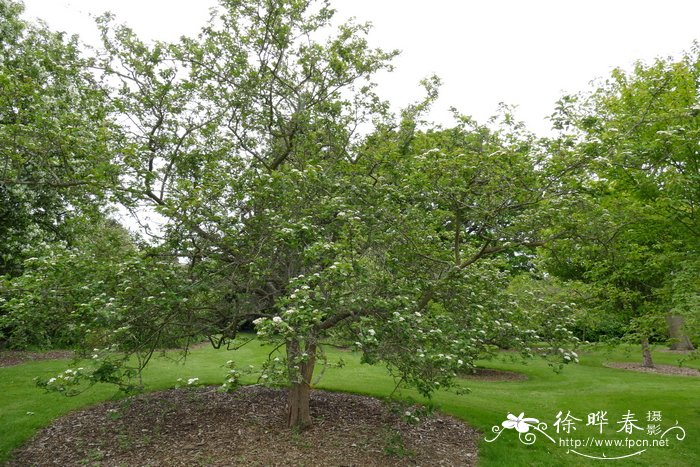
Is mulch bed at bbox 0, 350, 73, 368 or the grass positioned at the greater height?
the grass

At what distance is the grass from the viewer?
34.1 ft

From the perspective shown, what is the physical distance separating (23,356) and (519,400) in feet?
76.8

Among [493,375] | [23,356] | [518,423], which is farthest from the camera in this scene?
[23,356]

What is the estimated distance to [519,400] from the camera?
15234mm

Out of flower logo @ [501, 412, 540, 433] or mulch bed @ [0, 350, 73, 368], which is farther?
mulch bed @ [0, 350, 73, 368]

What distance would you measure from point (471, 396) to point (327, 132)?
1077 cm

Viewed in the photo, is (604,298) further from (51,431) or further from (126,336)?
(51,431)

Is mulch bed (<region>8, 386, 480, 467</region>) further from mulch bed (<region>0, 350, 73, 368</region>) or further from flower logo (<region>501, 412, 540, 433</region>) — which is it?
mulch bed (<region>0, 350, 73, 368</region>)

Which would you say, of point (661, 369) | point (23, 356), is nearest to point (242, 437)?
point (23, 356)

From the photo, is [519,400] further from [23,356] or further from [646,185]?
[23,356]

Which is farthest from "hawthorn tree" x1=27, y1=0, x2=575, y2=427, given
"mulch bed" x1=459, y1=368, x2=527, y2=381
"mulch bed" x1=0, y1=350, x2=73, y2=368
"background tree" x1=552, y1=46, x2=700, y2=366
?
"mulch bed" x1=0, y1=350, x2=73, y2=368

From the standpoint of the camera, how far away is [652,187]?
12.5m

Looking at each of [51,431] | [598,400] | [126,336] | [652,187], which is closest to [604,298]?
[598,400]

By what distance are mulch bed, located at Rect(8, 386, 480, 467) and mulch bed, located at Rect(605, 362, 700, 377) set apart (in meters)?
16.4
